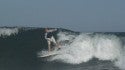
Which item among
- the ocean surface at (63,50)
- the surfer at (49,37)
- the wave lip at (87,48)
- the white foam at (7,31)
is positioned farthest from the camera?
the white foam at (7,31)

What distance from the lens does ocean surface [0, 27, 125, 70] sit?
24.0 metres

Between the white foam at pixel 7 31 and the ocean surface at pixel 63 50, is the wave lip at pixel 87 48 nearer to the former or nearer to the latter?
the ocean surface at pixel 63 50

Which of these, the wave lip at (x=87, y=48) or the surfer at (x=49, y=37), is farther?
the surfer at (x=49, y=37)

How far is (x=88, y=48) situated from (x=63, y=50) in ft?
3.74

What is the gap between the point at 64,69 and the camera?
79.0 ft

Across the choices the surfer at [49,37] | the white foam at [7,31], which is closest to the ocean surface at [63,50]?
the white foam at [7,31]

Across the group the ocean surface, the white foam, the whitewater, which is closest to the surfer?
the ocean surface

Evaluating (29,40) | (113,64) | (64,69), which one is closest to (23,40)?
(29,40)

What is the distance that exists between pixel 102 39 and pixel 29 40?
3365mm

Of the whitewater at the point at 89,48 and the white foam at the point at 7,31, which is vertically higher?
the white foam at the point at 7,31

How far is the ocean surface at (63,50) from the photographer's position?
24.0 m

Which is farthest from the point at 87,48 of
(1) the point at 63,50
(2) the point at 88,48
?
(1) the point at 63,50

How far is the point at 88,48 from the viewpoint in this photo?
24578 mm

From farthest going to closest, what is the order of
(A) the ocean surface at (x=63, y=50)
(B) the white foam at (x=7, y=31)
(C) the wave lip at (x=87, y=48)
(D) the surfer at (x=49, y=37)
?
1. (B) the white foam at (x=7, y=31)
2. (D) the surfer at (x=49, y=37)
3. (C) the wave lip at (x=87, y=48)
4. (A) the ocean surface at (x=63, y=50)
